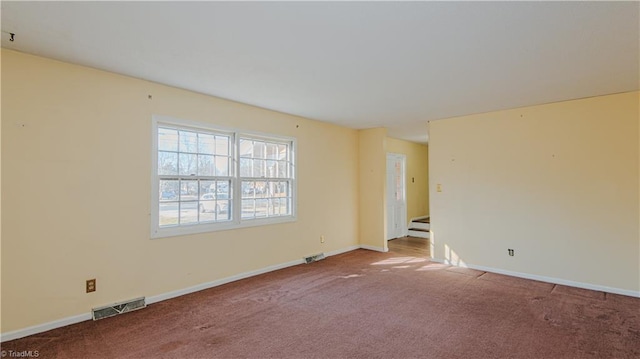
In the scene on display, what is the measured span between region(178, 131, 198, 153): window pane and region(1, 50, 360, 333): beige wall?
7.9 inches

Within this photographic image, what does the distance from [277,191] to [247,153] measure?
2.57 ft

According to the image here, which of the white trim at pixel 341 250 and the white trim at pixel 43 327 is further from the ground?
the white trim at pixel 341 250

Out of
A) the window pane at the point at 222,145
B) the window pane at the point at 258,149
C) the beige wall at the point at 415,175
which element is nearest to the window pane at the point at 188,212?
the window pane at the point at 222,145

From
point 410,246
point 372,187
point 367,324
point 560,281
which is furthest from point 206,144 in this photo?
point 560,281

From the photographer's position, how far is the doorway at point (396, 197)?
7.14 m

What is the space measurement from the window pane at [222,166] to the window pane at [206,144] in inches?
5.2

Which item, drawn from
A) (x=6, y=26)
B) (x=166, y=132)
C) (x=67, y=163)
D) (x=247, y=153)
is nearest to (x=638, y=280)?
(x=247, y=153)

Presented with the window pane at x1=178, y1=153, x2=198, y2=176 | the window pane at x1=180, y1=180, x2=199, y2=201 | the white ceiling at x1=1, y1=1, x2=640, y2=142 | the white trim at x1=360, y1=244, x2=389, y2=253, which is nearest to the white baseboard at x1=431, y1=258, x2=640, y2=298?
the white trim at x1=360, y1=244, x2=389, y2=253

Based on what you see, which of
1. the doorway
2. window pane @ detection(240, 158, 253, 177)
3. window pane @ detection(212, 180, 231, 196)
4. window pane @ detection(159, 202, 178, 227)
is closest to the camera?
window pane @ detection(159, 202, 178, 227)

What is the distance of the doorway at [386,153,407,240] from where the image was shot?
7141 millimetres

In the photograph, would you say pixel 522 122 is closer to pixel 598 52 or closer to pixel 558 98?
pixel 558 98

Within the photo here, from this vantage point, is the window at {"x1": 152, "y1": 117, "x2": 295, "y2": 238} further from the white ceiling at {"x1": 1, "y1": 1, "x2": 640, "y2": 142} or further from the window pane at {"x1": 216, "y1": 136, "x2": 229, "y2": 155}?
the white ceiling at {"x1": 1, "y1": 1, "x2": 640, "y2": 142}

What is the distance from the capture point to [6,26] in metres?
2.21

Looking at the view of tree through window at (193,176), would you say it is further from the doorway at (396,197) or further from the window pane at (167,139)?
the doorway at (396,197)
